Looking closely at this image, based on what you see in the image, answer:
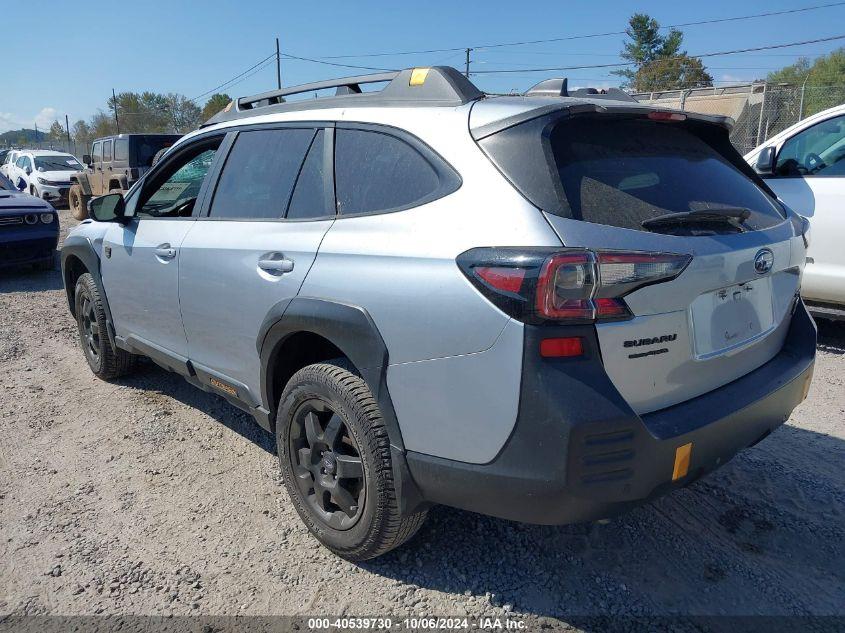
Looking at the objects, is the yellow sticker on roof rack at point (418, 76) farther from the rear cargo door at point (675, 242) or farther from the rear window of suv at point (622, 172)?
the rear cargo door at point (675, 242)

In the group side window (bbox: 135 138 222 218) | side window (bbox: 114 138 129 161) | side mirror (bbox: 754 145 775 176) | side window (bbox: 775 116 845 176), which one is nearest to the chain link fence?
side window (bbox: 775 116 845 176)

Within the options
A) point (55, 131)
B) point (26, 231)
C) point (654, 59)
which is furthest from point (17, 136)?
point (26, 231)

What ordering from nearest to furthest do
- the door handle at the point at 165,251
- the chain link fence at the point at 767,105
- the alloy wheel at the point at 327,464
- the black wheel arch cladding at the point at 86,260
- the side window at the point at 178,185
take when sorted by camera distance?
the alloy wheel at the point at 327,464 < the door handle at the point at 165,251 < the side window at the point at 178,185 < the black wheel arch cladding at the point at 86,260 < the chain link fence at the point at 767,105

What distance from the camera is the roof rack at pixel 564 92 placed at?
106 inches

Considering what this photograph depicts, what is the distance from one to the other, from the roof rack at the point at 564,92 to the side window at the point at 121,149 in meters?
14.2

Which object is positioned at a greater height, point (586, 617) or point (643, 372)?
point (643, 372)

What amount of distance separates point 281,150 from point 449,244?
139 centimetres

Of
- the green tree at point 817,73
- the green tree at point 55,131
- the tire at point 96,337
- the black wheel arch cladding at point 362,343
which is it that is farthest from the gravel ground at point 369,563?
the green tree at point 55,131

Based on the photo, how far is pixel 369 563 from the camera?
2.75 meters

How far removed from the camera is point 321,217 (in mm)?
2770

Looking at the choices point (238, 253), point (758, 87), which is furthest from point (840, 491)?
point (758, 87)

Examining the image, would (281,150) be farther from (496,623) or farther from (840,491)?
(840,491)

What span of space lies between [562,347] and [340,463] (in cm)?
111

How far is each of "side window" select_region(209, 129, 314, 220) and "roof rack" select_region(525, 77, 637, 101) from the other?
1025mm
